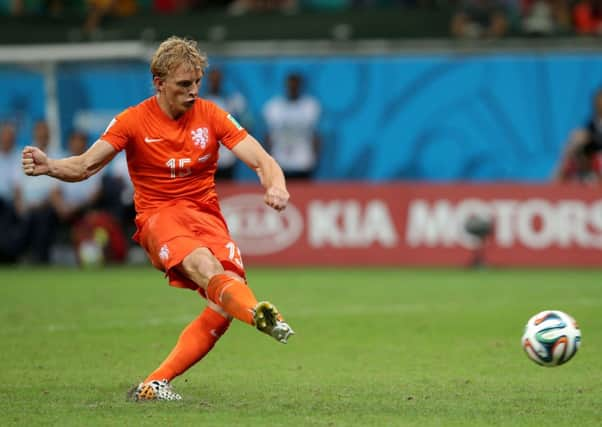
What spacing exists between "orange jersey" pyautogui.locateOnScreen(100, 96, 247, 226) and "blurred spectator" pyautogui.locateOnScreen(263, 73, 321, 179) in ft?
37.1

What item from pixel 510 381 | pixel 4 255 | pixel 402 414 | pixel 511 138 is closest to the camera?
pixel 402 414

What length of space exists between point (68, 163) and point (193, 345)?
132cm

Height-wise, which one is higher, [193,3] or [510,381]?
[193,3]

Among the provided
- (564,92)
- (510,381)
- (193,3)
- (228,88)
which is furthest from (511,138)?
(510,381)

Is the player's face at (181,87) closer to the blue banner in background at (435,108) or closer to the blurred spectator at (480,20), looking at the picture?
the blue banner in background at (435,108)

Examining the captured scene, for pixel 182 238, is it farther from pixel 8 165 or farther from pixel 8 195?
pixel 8 165

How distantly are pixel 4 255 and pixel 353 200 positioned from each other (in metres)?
5.30

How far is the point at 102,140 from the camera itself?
779cm

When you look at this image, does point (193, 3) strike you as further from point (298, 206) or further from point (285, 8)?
point (298, 206)

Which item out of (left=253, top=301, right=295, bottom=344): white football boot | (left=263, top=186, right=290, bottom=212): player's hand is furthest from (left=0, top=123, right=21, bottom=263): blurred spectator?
(left=253, top=301, right=295, bottom=344): white football boot

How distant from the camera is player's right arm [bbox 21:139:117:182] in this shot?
751cm

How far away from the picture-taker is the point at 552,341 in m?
7.76

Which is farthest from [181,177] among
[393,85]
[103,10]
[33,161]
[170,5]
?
[170,5]

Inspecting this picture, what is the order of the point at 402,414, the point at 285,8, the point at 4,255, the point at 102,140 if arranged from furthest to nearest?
the point at 285,8 < the point at 4,255 < the point at 102,140 < the point at 402,414
